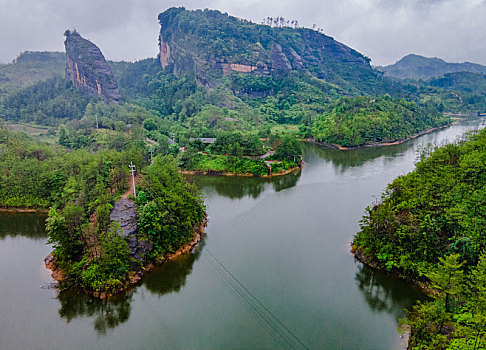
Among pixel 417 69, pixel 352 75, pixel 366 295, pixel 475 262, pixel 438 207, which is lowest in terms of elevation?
pixel 366 295

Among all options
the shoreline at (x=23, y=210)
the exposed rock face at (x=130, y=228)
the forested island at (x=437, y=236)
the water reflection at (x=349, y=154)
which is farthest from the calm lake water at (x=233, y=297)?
the water reflection at (x=349, y=154)

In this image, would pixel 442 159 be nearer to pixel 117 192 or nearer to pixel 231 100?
pixel 117 192

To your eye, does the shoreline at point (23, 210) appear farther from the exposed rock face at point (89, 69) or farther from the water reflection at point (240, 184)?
the exposed rock face at point (89, 69)

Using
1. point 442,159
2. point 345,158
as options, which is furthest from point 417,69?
point 442,159

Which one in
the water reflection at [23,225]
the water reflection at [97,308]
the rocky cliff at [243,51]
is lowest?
the water reflection at [97,308]

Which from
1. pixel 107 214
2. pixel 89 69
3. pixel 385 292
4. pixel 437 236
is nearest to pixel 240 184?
pixel 107 214

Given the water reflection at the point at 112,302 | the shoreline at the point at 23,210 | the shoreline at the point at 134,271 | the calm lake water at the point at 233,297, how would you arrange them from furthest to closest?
the shoreline at the point at 23,210 → the shoreline at the point at 134,271 → the water reflection at the point at 112,302 → the calm lake water at the point at 233,297
